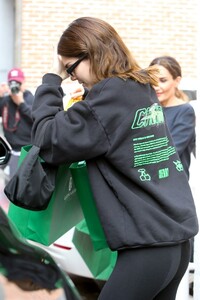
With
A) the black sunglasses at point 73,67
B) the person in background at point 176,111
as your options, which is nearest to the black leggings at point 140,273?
the black sunglasses at point 73,67

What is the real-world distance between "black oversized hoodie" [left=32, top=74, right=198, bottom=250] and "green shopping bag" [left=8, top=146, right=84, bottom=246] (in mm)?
202

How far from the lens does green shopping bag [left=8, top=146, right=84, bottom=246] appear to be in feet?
10.4

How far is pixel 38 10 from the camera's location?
1345cm

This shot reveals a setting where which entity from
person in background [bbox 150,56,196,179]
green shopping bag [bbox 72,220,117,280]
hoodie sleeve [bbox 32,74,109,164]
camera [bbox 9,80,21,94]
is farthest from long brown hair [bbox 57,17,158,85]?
camera [bbox 9,80,21,94]

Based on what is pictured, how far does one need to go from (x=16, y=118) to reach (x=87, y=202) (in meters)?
5.80

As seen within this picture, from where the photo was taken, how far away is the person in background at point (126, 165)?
9.65ft

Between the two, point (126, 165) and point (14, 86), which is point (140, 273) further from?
point (14, 86)

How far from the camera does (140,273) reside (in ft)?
9.68

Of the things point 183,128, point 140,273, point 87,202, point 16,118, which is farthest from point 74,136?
point 16,118

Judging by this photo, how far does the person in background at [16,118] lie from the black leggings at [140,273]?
568 centimetres

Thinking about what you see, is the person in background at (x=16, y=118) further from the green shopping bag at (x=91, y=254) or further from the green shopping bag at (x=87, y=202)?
the green shopping bag at (x=87, y=202)

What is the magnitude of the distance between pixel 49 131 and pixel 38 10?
1075 centimetres

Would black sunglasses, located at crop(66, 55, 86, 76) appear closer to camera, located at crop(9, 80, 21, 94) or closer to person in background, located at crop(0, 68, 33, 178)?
person in background, located at crop(0, 68, 33, 178)

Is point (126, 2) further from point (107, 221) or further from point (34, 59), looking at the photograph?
point (107, 221)
